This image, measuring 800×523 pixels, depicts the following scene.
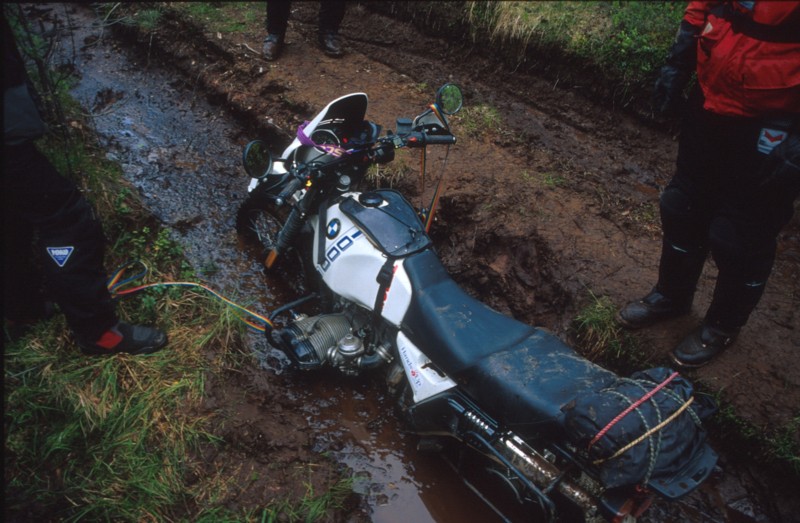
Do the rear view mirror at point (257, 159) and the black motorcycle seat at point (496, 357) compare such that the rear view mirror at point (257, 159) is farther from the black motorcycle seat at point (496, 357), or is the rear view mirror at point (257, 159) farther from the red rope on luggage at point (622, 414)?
the red rope on luggage at point (622, 414)

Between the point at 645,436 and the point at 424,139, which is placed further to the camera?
the point at 424,139

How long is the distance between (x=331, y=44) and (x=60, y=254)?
392 centimetres

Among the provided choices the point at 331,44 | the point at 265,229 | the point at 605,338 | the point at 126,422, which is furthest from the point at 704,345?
the point at 331,44

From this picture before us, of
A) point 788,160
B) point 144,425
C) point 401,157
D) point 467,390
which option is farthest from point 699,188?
point 144,425

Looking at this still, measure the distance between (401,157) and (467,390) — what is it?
2457mm

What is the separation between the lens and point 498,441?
2150 millimetres

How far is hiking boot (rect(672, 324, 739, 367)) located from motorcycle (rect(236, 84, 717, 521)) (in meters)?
0.91

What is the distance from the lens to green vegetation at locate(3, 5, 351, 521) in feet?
7.41

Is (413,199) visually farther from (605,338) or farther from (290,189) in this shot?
(605,338)

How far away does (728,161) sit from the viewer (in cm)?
244

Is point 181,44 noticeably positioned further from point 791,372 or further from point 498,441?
point 791,372

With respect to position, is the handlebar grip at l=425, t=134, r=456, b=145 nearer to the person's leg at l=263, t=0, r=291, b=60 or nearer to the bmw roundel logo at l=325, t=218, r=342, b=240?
the bmw roundel logo at l=325, t=218, r=342, b=240

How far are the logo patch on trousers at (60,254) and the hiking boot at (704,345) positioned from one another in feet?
10.3

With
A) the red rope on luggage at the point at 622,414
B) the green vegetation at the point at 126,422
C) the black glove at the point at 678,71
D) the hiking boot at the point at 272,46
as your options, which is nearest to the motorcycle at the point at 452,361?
the red rope on luggage at the point at 622,414
